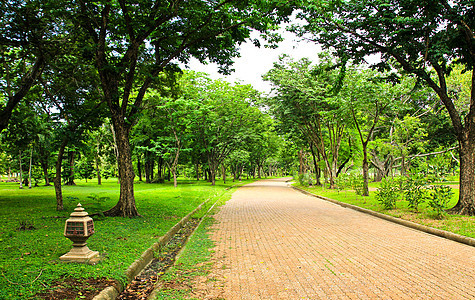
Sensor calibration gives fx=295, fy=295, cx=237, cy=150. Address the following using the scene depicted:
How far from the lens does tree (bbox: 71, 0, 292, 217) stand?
8812 millimetres

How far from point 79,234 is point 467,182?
455 inches

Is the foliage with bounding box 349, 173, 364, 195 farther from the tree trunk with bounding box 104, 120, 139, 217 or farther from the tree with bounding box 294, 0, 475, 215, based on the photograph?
the tree trunk with bounding box 104, 120, 139, 217

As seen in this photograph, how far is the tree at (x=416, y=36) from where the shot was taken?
979 cm

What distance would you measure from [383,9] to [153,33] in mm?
8146

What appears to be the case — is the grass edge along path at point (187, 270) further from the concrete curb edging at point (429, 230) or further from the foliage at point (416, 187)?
the foliage at point (416, 187)

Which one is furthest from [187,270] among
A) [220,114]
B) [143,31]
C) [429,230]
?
[220,114]

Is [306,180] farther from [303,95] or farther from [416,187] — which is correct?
[416,187]

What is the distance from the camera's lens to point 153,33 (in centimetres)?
988

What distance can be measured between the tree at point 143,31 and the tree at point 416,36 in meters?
2.20

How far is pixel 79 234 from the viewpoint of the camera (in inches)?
185

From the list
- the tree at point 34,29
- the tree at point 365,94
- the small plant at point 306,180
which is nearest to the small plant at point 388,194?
the tree at point 365,94

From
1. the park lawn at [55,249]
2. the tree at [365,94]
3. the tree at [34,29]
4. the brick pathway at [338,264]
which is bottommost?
the brick pathway at [338,264]

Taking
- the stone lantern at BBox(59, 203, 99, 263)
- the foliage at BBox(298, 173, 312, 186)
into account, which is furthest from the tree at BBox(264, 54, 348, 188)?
the stone lantern at BBox(59, 203, 99, 263)

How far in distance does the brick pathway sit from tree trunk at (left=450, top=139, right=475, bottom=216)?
3096 millimetres
